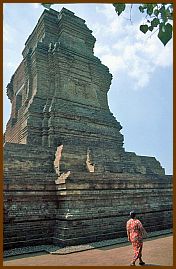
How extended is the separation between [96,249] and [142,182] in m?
4.53

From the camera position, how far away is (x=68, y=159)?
1269cm

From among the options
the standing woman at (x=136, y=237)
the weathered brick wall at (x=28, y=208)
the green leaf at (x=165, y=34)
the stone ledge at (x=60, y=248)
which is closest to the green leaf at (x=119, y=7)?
the green leaf at (x=165, y=34)

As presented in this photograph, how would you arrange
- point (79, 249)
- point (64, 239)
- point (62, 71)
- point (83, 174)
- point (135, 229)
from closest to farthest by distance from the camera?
1. point (135, 229)
2. point (79, 249)
3. point (64, 239)
4. point (83, 174)
5. point (62, 71)

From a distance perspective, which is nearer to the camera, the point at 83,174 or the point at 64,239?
the point at 64,239

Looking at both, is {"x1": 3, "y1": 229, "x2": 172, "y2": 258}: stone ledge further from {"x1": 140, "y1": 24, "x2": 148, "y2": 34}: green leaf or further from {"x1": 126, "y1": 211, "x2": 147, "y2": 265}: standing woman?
{"x1": 140, "y1": 24, "x2": 148, "y2": 34}: green leaf

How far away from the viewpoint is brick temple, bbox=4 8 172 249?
988 cm

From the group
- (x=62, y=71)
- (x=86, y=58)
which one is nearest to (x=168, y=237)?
(x=62, y=71)

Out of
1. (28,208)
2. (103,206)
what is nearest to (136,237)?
(103,206)

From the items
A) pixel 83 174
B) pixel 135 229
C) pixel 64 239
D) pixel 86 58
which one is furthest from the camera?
pixel 86 58

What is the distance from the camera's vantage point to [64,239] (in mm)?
9266

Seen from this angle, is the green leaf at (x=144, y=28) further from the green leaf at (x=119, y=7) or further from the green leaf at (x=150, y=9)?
the green leaf at (x=119, y=7)

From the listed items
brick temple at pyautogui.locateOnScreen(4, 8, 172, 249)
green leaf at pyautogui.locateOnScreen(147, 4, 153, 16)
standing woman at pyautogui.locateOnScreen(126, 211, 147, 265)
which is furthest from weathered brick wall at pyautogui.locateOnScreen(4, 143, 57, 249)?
green leaf at pyautogui.locateOnScreen(147, 4, 153, 16)

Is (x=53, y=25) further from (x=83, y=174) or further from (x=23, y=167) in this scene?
(x=83, y=174)

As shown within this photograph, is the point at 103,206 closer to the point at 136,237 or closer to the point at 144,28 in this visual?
the point at 136,237
